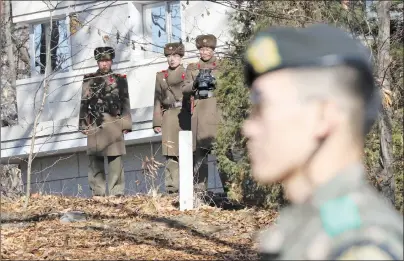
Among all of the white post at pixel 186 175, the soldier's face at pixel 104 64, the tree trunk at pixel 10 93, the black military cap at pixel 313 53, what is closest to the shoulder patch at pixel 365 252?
the black military cap at pixel 313 53

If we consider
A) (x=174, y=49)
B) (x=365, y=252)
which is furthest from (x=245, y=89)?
(x=365, y=252)

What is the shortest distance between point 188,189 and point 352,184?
329 inches

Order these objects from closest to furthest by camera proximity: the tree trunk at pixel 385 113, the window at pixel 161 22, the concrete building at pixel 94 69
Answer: the tree trunk at pixel 385 113 → the concrete building at pixel 94 69 → the window at pixel 161 22

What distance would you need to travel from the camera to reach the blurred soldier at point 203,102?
10.7 meters

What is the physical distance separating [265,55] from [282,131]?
0.13m

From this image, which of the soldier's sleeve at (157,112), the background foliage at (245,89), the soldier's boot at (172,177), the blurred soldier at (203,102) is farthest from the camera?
the soldier's sleeve at (157,112)

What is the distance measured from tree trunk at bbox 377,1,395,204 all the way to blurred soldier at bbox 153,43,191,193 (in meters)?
3.59

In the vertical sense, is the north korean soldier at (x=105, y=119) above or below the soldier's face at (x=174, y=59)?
below

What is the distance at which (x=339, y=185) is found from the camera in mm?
1714

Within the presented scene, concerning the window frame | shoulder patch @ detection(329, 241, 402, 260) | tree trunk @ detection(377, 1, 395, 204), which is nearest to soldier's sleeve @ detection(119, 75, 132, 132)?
the window frame

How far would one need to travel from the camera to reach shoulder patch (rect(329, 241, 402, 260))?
161cm

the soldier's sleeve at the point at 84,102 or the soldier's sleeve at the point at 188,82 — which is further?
the soldier's sleeve at the point at 84,102

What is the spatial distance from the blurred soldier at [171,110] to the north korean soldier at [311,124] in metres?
9.52

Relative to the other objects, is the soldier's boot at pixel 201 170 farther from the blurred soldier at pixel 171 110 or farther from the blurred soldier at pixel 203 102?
the blurred soldier at pixel 171 110
